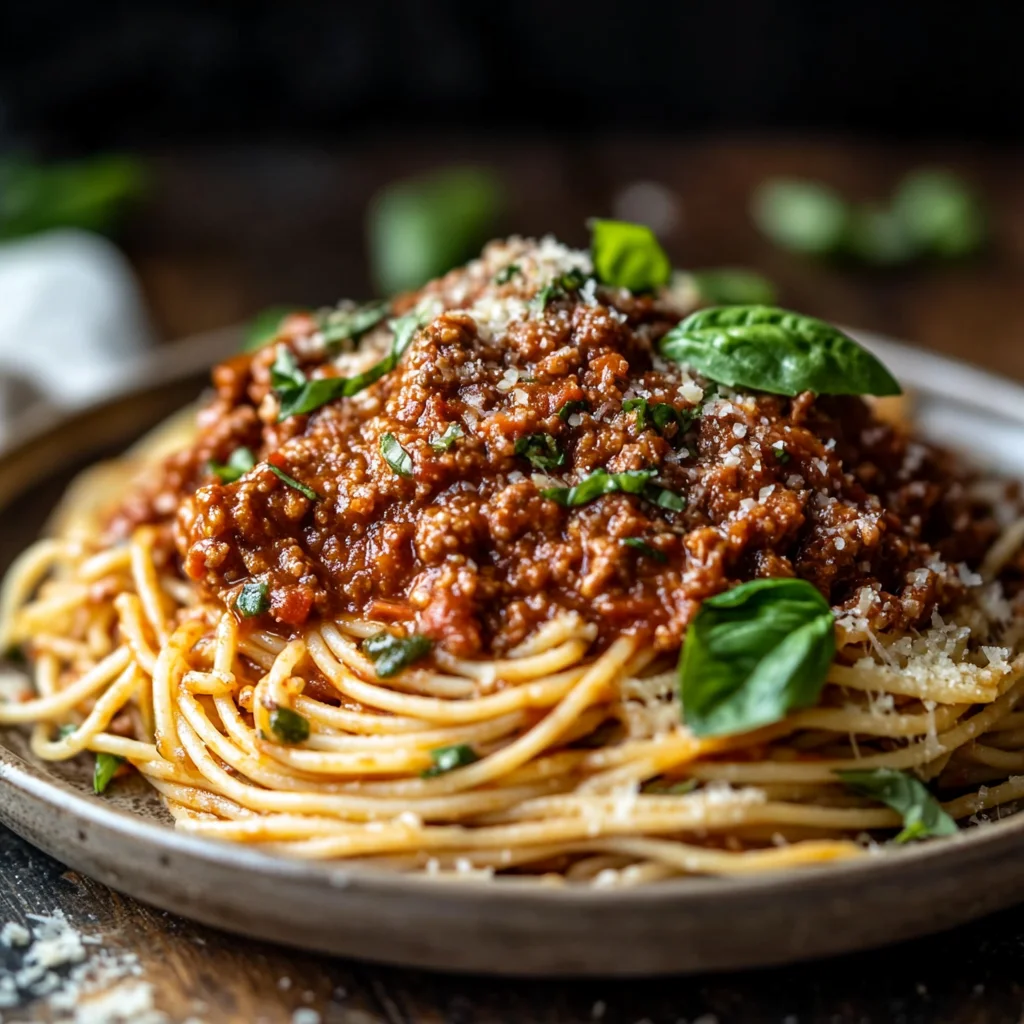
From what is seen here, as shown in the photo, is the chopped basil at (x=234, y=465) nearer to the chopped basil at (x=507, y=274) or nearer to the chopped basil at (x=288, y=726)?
the chopped basil at (x=288, y=726)

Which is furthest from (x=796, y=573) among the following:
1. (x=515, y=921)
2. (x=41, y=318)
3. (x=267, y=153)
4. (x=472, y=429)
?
(x=267, y=153)

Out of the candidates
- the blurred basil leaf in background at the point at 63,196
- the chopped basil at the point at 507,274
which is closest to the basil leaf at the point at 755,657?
the chopped basil at the point at 507,274

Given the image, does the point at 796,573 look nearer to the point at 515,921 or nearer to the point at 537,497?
the point at 537,497

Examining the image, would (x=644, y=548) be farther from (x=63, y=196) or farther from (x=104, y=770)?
(x=63, y=196)

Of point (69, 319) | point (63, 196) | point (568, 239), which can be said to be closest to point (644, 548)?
point (69, 319)

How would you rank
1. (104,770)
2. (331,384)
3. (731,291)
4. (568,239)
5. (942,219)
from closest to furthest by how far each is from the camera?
(104,770) < (331,384) < (731,291) < (942,219) < (568,239)

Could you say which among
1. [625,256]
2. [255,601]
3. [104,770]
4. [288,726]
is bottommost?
[104,770]
